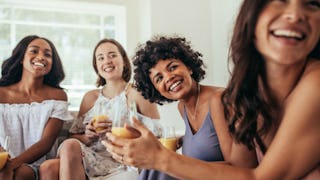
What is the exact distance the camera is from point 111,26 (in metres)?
3.94

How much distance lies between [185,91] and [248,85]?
80cm

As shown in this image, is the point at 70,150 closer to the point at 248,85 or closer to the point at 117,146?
the point at 117,146

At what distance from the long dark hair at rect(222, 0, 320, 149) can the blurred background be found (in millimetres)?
2476

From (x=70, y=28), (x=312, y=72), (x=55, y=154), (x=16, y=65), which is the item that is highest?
(x=70, y=28)

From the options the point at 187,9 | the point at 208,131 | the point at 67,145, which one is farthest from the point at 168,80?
the point at 187,9

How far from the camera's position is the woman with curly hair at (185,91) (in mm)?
1603

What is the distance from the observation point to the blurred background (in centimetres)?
357

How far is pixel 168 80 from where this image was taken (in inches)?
72.1

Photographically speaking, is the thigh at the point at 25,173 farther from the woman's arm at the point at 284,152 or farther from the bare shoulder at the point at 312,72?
the bare shoulder at the point at 312,72

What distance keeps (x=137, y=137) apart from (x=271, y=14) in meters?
0.53

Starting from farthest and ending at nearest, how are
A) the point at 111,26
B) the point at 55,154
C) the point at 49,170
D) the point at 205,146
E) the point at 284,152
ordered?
the point at 111,26
the point at 55,154
the point at 49,170
the point at 205,146
the point at 284,152

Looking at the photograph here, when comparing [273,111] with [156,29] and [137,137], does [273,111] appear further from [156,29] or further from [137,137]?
[156,29]

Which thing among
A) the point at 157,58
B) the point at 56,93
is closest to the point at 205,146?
the point at 157,58

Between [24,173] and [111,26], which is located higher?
[111,26]
